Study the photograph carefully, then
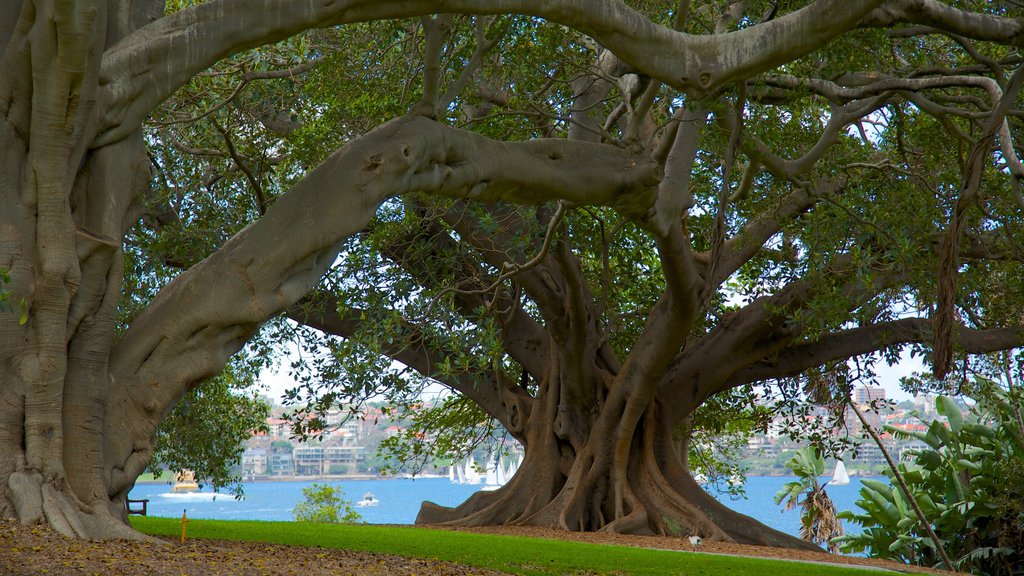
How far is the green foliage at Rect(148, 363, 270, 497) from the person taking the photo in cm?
1500

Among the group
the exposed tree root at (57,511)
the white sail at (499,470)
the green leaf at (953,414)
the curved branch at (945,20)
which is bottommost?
the white sail at (499,470)

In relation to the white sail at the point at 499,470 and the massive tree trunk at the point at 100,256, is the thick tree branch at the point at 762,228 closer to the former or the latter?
the massive tree trunk at the point at 100,256

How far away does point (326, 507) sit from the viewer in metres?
29.0

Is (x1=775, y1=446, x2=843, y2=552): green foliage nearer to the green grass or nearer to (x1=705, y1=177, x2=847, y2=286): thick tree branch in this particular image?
(x1=705, y1=177, x2=847, y2=286): thick tree branch

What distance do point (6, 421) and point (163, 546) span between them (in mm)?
1214

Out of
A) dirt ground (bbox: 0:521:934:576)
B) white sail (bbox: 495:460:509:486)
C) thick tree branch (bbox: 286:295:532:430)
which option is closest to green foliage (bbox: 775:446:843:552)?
white sail (bbox: 495:460:509:486)

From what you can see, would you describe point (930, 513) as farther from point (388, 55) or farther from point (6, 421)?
point (6, 421)

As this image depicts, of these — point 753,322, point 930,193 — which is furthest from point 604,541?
point 930,193

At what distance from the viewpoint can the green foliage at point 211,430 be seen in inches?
591

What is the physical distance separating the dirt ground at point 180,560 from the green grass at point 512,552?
4.07 ft

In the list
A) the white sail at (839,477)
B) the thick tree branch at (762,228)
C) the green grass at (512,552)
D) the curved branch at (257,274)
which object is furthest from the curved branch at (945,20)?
the white sail at (839,477)

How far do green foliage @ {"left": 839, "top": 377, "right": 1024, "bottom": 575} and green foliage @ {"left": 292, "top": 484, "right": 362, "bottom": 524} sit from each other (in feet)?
47.8

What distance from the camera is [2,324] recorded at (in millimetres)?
5941

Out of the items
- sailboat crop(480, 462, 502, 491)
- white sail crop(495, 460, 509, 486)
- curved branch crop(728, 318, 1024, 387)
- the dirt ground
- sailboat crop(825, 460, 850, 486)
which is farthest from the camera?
sailboat crop(825, 460, 850, 486)
